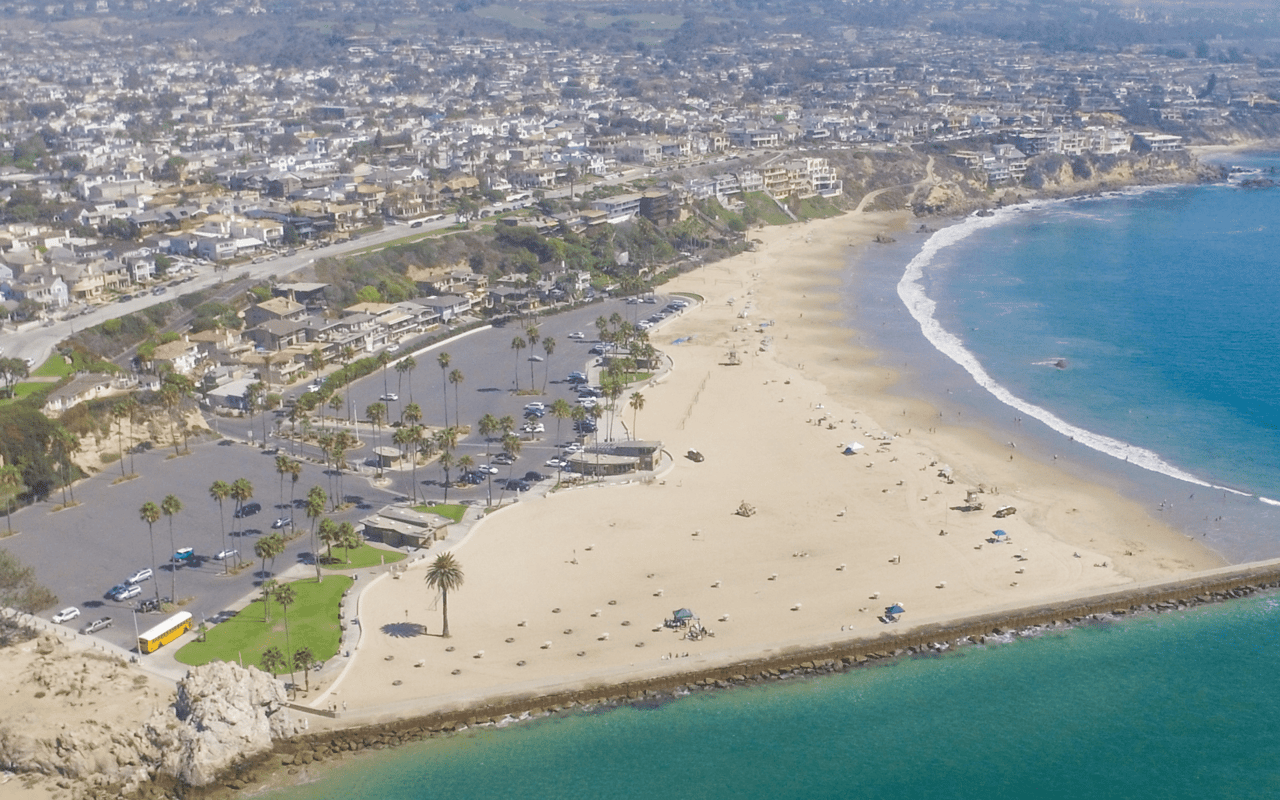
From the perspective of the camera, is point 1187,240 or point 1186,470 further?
point 1187,240

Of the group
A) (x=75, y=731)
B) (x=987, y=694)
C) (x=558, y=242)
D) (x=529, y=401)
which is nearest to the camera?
(x=75, y=731)

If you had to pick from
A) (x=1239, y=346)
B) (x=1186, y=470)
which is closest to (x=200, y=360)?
(x=1186, y=470)

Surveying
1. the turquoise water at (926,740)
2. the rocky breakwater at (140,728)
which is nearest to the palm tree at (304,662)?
the rocky breakwater at (140,728)

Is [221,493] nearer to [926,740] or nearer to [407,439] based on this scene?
[407,439]

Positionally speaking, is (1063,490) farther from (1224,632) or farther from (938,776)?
(938,776)

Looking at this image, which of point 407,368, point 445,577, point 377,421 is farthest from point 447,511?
point 407,368

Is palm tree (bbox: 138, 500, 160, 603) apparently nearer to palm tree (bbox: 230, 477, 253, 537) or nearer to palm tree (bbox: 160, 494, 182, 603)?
palm tree (bbox: 160, 494, 182, 603)
